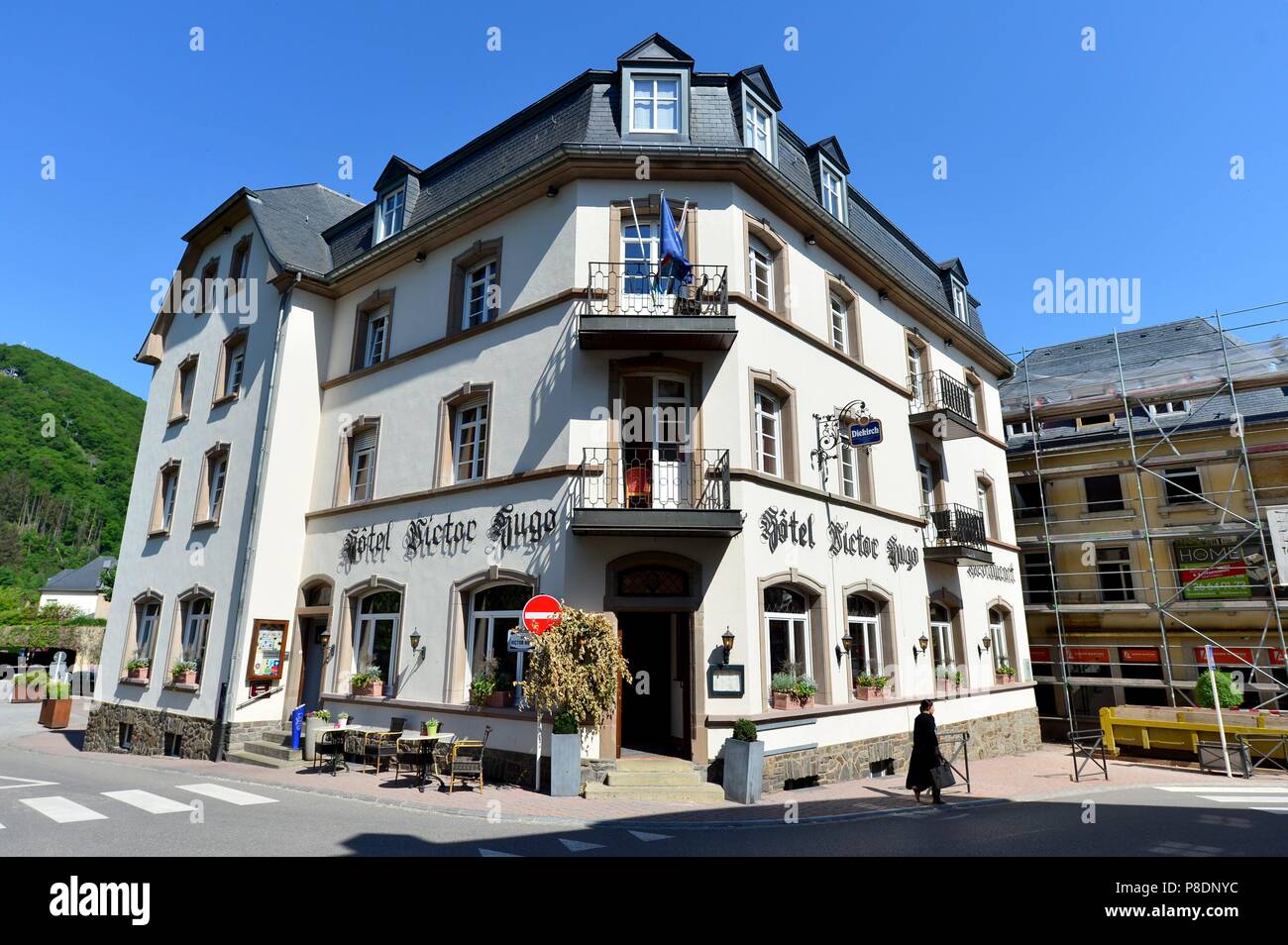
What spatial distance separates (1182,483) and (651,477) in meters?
20.7

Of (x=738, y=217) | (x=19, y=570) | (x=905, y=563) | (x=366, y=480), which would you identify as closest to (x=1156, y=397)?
(x=905, y=563)

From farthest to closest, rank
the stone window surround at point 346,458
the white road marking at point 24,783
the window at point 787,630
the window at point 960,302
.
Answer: the window at point 960,302 < the stone window surround at point 346,458 < the window at point 787,630 < the white road marking at point 24,783

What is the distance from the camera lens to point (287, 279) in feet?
60.5

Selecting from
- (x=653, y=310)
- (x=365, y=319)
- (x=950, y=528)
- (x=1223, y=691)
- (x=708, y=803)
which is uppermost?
(x=365, y=319)

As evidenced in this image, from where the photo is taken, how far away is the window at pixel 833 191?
16.9m

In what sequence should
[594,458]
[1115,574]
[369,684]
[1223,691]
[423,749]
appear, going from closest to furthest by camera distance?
1. [423,749]
2. [594,458]
3. [369,684]
4. [1223,691]
5. [1115,574]

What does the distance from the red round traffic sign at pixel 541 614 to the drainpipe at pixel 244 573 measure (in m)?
9.26

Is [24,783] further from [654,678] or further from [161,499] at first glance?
[161,499]

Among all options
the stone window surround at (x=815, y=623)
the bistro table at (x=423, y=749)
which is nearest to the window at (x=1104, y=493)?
the stone window surround at (x=815, y=623)

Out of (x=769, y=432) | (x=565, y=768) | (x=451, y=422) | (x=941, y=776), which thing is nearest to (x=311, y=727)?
(x=565, y=768)

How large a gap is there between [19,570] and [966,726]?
106633mm

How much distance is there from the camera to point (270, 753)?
1481 cm

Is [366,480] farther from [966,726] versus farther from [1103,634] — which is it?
[1103,634]

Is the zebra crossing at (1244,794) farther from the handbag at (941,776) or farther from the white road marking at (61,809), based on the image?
the white road marking at (61,809)
